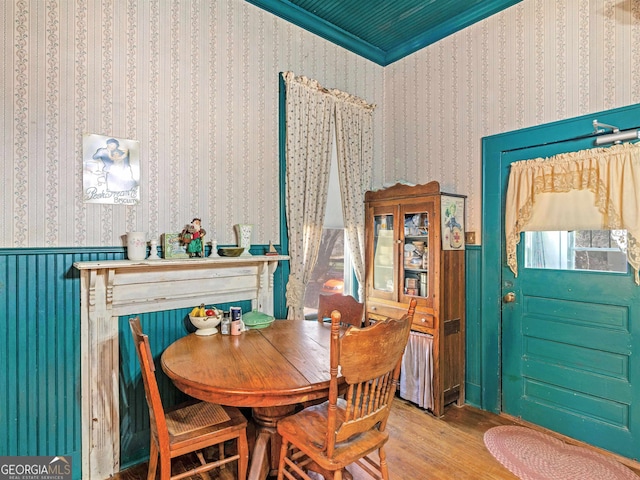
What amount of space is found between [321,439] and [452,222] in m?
2.09

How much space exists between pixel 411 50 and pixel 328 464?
3669 mm

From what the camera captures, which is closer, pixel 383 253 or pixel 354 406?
pixel 354 406

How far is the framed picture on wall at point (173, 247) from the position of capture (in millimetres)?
2396

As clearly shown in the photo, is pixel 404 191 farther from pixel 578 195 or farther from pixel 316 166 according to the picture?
pixel 578 195

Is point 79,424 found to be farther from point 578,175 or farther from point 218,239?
point 578,175

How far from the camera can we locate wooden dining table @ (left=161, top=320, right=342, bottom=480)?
61.5 inches

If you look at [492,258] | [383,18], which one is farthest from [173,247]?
[383,18]

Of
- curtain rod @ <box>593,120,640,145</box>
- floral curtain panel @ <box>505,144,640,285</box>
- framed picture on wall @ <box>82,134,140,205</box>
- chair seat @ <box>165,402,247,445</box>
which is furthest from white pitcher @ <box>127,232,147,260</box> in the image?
curtain rod @ <box>593,120,640,145</box>

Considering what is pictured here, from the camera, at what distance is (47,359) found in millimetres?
2027

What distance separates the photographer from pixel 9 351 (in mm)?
1936

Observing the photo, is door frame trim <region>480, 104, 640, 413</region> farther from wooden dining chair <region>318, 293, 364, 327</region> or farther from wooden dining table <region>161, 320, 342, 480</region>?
wooden dining table <region>161, 320, 342, 480</region>

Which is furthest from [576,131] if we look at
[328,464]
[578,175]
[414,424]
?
[328,464]

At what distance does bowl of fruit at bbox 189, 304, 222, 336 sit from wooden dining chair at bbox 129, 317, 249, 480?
46 cm

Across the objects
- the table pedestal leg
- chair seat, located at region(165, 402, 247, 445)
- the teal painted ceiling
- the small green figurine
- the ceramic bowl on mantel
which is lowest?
the table pedestal leg
